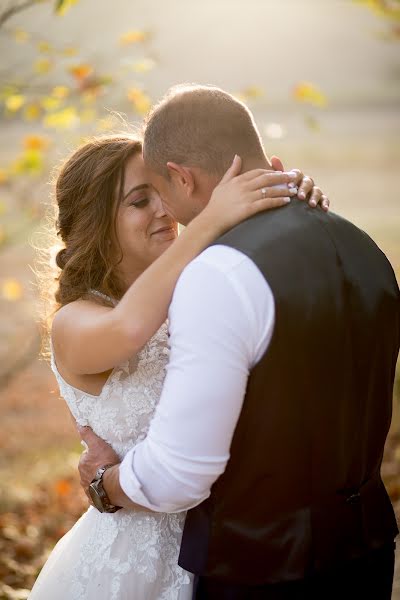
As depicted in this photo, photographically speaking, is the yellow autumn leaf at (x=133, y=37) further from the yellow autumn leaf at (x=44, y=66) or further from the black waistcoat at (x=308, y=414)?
the black waistcoat at (x=308, y=414)

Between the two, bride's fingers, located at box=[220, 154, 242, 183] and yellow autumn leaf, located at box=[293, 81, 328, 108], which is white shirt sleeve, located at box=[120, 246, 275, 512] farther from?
yellow autumn leaf, located at box=[293, 81, 328, 108]

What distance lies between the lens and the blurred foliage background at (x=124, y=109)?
4.45 metres

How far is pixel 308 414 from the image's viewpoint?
1.81 metres

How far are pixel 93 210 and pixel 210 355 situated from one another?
109 centimetres

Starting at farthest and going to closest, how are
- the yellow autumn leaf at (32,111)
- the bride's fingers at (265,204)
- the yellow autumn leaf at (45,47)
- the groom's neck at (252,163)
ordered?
the yellow autumn leaf at (32,111) → the yellow autumn leaf at (45,47) → the groom's neck at (252,163) → the bride's fingers at (265,204)


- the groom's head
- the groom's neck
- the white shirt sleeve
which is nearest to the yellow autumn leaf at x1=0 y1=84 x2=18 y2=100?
the groom's head

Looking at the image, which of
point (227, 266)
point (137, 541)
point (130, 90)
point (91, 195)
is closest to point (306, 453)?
point (227, 266)

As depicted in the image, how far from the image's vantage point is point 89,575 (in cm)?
242

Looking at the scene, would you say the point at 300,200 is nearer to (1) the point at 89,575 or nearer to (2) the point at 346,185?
(1) the point at 89,575

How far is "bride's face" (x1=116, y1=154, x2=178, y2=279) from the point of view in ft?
8.36

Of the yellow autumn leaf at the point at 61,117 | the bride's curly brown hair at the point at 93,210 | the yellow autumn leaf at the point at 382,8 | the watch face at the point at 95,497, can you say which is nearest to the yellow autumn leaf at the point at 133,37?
the yellow autumn leaf at the point at 61,117

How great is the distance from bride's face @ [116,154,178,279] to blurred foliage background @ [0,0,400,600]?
0.42m

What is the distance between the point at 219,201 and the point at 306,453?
668 mm

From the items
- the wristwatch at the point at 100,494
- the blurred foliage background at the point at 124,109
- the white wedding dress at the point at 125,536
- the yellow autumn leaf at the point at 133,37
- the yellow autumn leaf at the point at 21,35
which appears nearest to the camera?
the wristwatch at the point at 100,494
